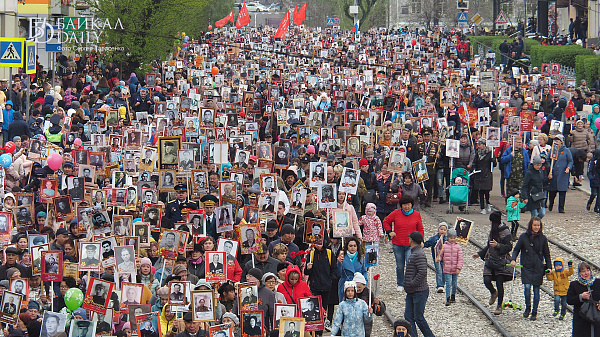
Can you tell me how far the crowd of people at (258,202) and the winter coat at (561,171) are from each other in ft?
0.10

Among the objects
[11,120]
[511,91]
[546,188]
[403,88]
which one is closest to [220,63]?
[403,88]

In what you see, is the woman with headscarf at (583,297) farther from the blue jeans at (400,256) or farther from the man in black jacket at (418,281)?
the blue jeans at (400,256)

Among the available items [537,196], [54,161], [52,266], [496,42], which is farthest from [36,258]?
[496,42]

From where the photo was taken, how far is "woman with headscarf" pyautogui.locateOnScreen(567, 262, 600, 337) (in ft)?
41.6

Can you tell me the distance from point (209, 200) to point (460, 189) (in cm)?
734

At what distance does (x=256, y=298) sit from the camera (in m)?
12.4

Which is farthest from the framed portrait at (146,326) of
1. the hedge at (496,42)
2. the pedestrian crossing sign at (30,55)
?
the hedge at (496,42)

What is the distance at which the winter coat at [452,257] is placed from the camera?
15.9 m

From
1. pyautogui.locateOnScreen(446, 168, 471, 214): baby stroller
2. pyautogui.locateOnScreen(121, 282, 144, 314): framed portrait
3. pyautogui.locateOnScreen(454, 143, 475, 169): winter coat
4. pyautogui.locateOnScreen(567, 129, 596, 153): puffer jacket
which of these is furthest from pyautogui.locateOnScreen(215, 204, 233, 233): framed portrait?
pyautogui.locateOnScreen(567, 129, 596, 153): puffer jacket

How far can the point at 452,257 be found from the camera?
52.3 ft

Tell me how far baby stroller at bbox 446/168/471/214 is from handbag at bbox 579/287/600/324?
960cm

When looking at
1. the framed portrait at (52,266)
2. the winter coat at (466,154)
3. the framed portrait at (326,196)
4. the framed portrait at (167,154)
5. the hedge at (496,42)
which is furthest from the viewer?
the hedge at (496,42)

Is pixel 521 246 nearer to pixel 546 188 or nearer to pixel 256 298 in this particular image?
pixel 256 298

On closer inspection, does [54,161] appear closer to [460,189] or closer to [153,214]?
[153,214]
